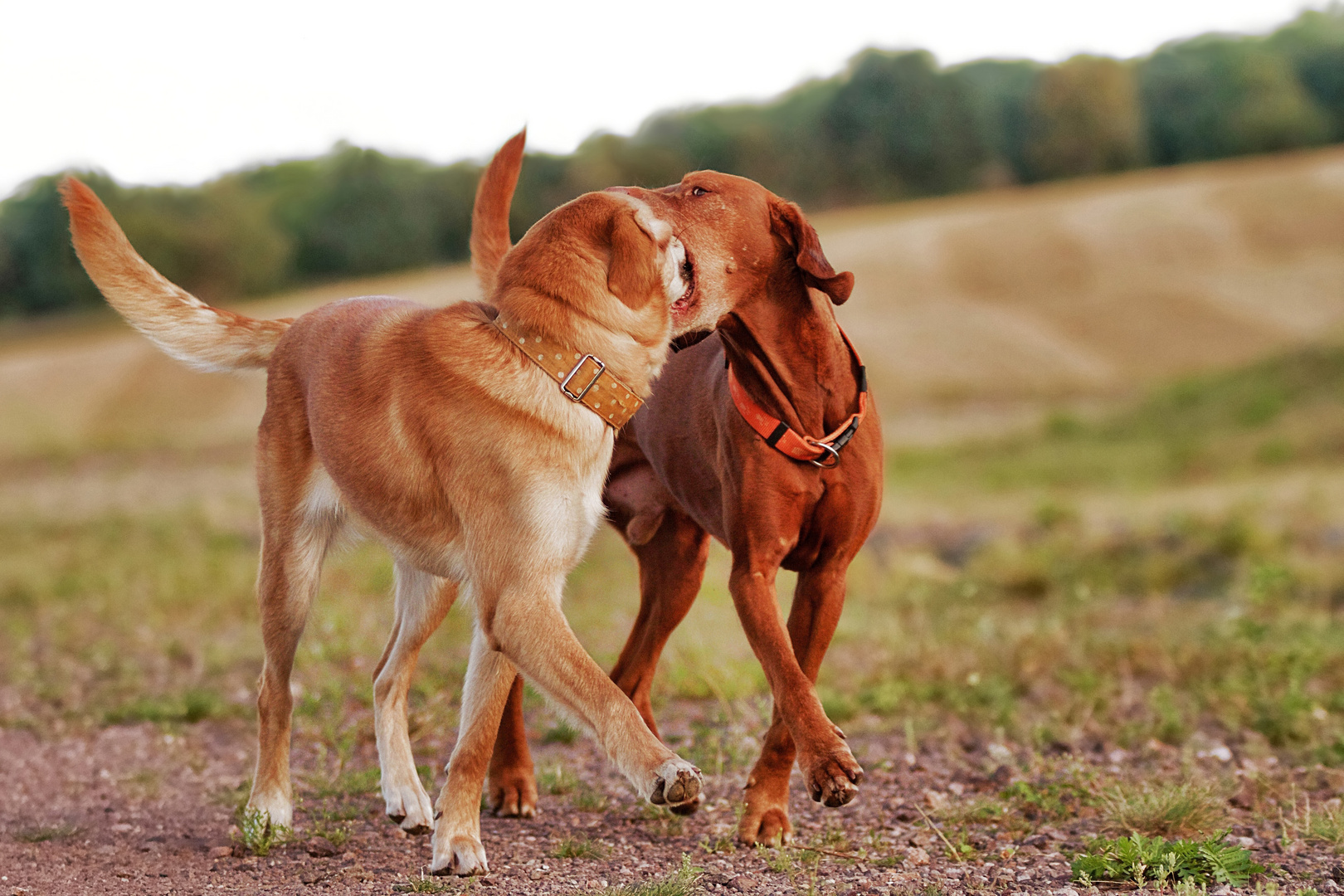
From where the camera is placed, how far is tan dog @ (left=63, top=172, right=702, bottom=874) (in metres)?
3.55

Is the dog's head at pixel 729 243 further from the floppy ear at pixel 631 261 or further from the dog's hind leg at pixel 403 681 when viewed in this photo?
the dog's hind leg at pixel 403 681

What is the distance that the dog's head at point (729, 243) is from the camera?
3.87 metres

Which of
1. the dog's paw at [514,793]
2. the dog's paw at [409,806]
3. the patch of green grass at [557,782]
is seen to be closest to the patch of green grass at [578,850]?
the dog's paw at [409,806]

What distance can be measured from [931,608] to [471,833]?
20.2 ft

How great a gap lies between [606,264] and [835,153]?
191 ft

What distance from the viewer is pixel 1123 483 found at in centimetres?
1702

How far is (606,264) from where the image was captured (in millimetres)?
3670

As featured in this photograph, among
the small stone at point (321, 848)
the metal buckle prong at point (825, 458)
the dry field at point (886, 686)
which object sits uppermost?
the metal buckle prong at point (825, 458)

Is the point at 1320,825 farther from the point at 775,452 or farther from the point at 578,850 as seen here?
the point at 578,850

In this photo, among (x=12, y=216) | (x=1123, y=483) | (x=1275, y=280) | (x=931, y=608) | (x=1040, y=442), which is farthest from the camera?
(x=12, y=216)

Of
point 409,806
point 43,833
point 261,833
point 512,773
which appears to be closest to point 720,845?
point 512,773

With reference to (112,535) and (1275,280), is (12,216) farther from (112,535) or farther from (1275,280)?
(1275,280)

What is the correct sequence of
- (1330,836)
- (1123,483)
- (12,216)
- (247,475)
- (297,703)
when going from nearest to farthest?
1. (1330,836)
2. (297,703)
3. (1123,483)
4. (247,475)
5. (12,216)

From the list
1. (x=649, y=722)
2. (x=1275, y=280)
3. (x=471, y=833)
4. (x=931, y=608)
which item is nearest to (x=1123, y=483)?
(x=931, y=608)
